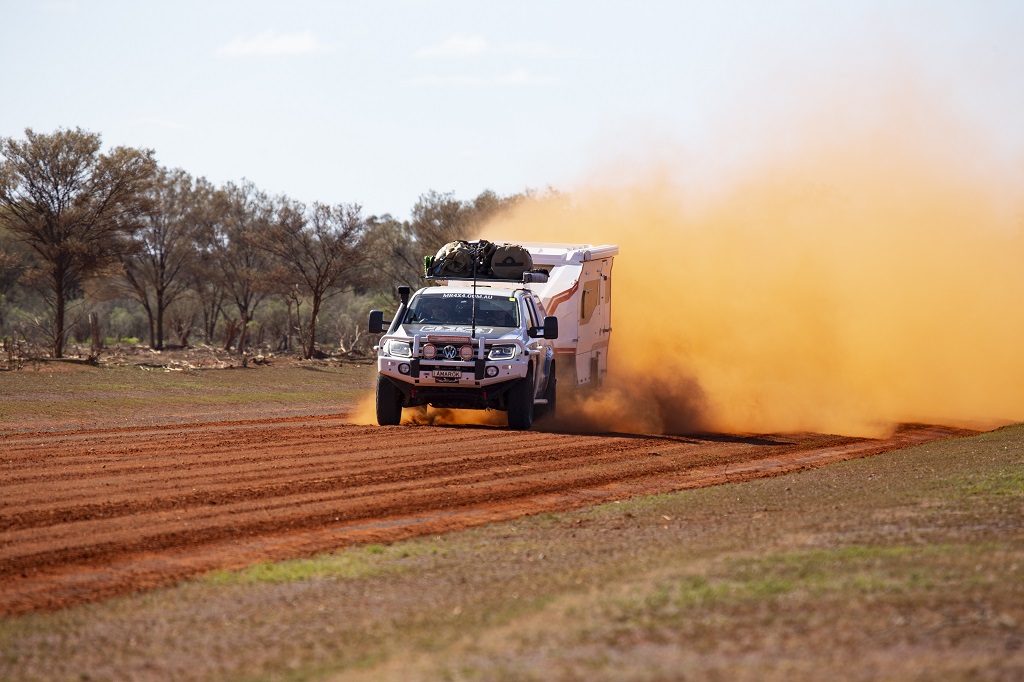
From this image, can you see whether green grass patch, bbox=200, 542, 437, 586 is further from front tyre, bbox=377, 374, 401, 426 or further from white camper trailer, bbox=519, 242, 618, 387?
white camper trailer, bbox=519, 242, 618, 387

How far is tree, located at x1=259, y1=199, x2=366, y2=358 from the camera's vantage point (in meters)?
50.1

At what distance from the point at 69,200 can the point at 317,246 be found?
1303 cm

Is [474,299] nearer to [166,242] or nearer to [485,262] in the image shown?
[485,262]

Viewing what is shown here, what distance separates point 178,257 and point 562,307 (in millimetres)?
41124

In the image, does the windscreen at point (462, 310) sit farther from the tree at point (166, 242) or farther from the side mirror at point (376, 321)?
the tree at point (166, 242)

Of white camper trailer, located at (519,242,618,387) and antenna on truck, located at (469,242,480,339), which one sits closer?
antenna on truck, located at (469,242,480,339)

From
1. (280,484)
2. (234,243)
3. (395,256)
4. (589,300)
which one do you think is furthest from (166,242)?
(280,484)

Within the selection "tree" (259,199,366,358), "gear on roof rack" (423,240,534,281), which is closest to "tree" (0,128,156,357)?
"tree" (259,199,366,358)

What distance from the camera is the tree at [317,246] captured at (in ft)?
164

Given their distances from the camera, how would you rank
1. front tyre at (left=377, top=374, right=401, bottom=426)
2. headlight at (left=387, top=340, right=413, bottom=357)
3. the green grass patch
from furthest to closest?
front tyre at (left=377, top=374, right=401, bottom=426) < headlight at (left=387, top=340, right=413, bottom=357) < the green grass patch

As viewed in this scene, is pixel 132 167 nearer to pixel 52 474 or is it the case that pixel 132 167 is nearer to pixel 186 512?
pixel 52 474

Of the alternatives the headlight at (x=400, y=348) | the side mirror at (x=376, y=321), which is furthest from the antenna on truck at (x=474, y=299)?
the side mirror at (x=376, y=321)

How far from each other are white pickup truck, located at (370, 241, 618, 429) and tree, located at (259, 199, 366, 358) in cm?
2493

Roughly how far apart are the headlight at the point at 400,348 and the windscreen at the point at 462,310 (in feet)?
2.16
